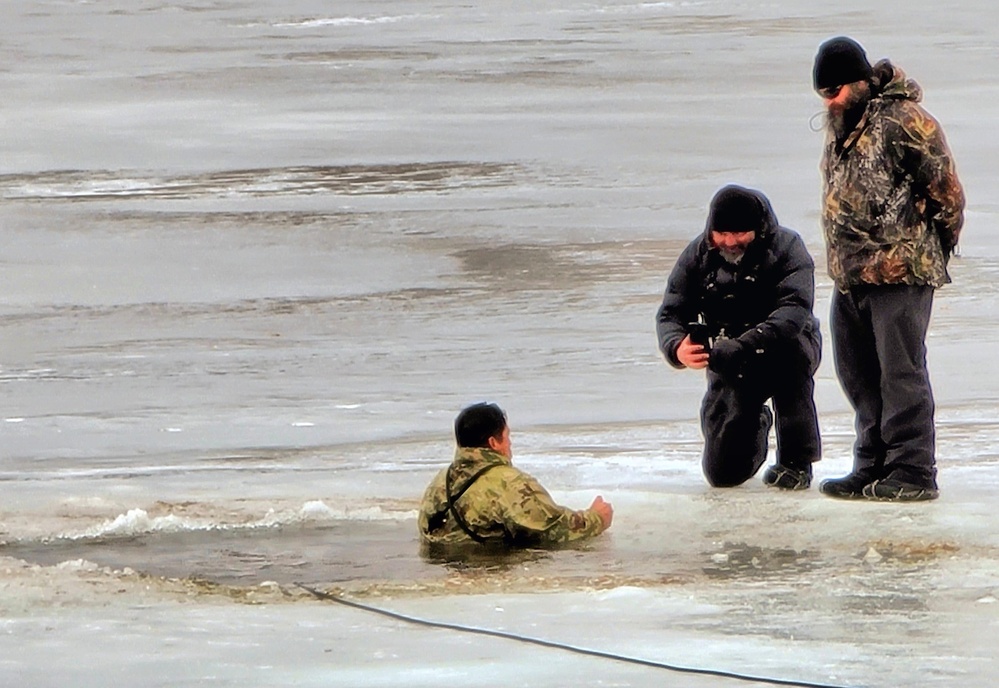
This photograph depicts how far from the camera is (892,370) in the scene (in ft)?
22.2

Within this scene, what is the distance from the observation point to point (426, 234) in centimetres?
1319

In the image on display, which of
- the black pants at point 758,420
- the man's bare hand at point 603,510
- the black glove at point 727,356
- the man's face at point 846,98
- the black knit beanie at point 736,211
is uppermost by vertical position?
the man's face at point 846,98

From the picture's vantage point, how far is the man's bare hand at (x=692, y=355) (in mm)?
6879

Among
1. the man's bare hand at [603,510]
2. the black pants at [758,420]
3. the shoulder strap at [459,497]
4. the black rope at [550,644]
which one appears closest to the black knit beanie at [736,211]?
the black pants at [758,420]

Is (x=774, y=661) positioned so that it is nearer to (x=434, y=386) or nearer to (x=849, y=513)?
(x=849, y=513)

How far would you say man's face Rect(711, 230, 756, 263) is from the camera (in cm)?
687

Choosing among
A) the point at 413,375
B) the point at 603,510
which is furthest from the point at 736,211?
the point at 413,375

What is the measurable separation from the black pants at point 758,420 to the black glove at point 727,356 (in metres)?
0.14

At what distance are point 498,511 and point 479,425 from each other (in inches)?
11.0

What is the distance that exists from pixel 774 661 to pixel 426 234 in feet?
27.9

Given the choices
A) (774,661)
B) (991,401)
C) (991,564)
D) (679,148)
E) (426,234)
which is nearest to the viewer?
(774,661)

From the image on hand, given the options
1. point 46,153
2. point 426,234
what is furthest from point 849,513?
point 46,153

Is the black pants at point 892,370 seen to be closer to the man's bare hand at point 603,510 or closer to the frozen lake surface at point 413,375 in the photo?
the frozen lake surface at point 413,375

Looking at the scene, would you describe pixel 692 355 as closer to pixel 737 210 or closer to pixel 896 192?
pixel 737 210
